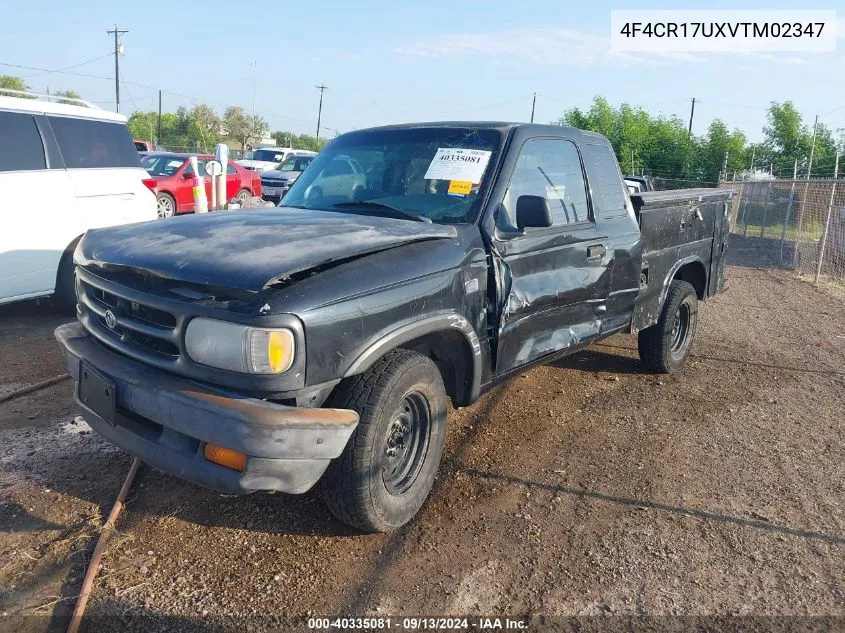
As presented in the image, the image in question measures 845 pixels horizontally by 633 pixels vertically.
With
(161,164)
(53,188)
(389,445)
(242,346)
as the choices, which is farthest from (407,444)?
(161,164)

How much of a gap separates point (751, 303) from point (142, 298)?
8.99m

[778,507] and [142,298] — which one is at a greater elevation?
[142,298]

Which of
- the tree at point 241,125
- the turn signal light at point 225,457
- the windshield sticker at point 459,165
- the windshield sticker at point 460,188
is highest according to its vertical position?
the tree at point 241,125

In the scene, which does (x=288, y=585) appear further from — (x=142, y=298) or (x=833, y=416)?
(x=833, y=416)

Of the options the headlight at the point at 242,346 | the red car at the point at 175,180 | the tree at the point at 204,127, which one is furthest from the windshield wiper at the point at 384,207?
the tree at the point at 204,127

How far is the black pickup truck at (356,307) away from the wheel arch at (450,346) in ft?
0.04

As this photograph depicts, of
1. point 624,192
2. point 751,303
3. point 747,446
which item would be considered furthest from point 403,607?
point 751,303

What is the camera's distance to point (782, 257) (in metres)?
14.7

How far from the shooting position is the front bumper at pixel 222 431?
2.57 m

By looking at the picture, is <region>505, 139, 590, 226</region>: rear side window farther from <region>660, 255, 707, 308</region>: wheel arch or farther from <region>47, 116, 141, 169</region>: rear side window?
<region>47, 116, 141, 169</region>: rear side window

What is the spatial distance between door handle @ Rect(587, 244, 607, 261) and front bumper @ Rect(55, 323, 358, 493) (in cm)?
218

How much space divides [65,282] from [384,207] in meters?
4.26

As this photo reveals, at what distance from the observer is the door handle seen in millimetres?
4363

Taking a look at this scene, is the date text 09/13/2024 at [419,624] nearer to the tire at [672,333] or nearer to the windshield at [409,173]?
the windshield at [409,173]
